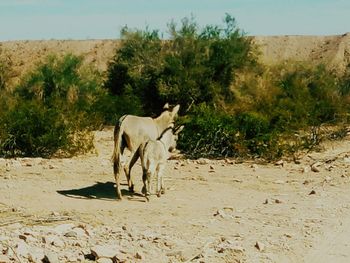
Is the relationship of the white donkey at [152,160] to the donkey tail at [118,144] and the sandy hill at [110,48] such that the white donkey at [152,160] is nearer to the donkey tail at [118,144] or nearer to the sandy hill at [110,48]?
the donkey tail at [118,144]

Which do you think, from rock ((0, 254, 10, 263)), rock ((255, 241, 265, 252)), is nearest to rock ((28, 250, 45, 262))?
rock ((0, 254, 10, 263))

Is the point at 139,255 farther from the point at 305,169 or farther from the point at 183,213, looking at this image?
the point at 305,169

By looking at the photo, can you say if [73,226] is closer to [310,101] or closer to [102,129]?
[310,101]

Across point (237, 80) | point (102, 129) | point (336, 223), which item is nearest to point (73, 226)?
point (336, 223)

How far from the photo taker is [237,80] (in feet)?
101

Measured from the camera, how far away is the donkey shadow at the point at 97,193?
14141 mm

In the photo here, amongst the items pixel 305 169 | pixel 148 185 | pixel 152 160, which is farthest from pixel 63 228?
pixel 305 169

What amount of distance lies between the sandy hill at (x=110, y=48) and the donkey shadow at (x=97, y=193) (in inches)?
2167

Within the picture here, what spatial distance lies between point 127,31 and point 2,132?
2397 centimetres

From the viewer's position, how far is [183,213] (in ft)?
41.2

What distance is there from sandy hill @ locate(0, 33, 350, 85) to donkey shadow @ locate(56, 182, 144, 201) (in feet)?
181

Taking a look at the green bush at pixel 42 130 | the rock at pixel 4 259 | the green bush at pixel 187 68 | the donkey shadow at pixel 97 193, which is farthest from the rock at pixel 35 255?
the green bush at pixel 187 68

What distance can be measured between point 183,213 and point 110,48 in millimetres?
64882

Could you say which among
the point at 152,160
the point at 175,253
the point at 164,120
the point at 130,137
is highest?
the point at 164,120
